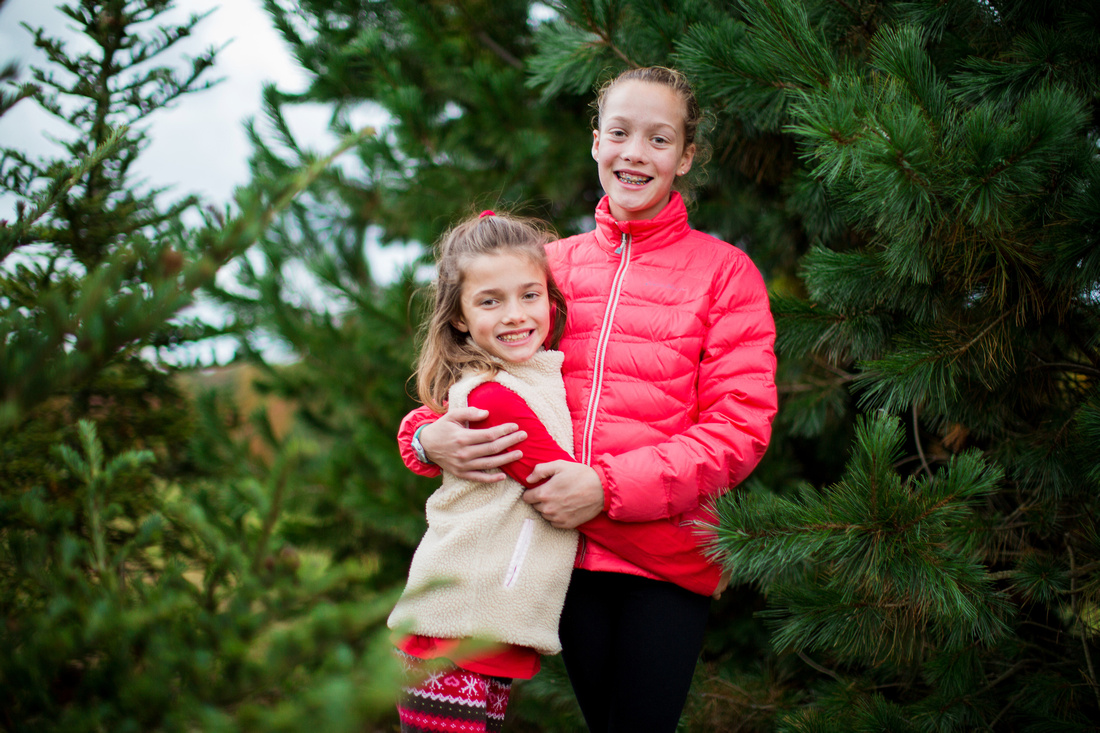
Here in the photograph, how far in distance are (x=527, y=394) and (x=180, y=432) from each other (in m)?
1.27

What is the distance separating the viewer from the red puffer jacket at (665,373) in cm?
155

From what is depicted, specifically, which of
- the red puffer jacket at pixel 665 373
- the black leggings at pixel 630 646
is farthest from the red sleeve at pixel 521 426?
the black leggings at pixel 630 646

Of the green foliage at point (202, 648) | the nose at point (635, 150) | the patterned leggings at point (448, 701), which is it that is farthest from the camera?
the nose at point (635, 150)

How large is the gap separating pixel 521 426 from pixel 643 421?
11.5 inches

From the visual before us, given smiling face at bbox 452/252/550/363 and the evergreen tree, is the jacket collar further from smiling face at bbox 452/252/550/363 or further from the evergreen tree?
the evergreen tree

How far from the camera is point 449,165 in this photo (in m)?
3.12

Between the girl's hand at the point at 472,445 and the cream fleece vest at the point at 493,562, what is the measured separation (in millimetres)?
43

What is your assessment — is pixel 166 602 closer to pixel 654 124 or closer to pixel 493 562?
pixel 493 562

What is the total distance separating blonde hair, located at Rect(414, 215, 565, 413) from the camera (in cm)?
169

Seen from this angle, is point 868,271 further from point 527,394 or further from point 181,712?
point 181,712

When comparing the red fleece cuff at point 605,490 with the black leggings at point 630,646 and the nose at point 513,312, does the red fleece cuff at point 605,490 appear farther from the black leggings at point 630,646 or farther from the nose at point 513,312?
the nose at point 513,312

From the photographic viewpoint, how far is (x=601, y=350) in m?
1.69

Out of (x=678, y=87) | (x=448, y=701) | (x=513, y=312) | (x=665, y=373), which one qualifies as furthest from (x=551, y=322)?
(x=448, y=701)

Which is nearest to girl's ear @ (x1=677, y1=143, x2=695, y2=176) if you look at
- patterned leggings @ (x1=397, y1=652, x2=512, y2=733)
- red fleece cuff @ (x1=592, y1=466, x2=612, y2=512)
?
red fleece cuff @ (x1=592, y1=466, x2=612, y2=512)
